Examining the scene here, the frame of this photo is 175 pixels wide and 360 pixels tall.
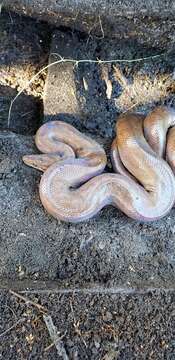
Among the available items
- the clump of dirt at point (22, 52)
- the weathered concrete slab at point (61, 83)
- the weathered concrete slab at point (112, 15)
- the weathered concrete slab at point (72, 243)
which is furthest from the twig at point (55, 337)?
the weathered concrete slab at point (112, 15)

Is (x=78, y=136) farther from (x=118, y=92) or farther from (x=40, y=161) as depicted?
(x=118, y=92)

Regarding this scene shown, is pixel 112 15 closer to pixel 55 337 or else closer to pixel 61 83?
pixel 61 83

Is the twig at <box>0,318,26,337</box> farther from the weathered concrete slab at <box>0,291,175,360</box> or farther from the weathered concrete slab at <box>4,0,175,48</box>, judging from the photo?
the weathered concrete slab at <box>4,0,175,48</box>

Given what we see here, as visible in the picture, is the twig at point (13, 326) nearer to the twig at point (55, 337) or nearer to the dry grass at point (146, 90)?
the twig at point (55, 337)

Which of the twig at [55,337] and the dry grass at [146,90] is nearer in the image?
the twig at [55,337]

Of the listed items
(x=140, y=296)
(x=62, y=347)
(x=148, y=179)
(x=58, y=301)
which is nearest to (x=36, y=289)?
(x=58, y=301)

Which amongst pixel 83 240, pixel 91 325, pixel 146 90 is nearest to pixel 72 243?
pixel 83 240

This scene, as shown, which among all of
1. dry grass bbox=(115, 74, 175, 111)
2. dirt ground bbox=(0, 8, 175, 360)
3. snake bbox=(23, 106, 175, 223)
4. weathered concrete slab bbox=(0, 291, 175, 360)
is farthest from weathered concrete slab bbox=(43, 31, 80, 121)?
weathered concrete slab bbox=(0, 291, 175, 360)
